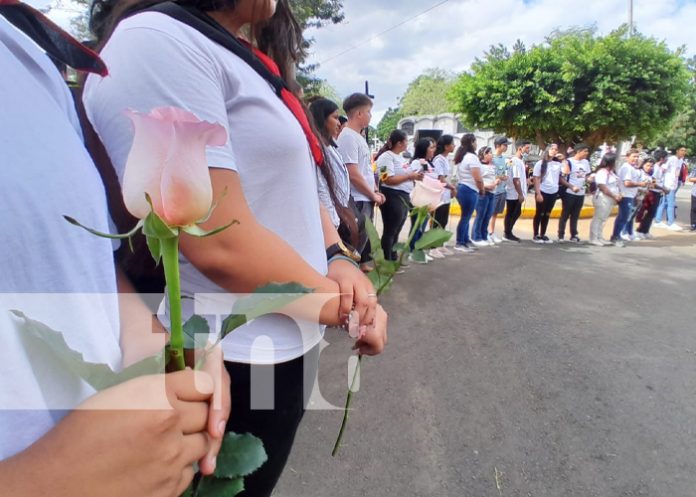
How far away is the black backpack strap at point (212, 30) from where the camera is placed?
2.43ft

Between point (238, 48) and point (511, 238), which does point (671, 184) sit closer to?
point (511, 238)

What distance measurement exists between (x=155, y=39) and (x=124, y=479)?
598 mm

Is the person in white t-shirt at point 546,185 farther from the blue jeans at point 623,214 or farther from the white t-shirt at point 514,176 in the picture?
the blue jeans at point 623,214

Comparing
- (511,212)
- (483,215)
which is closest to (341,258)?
(483,215)

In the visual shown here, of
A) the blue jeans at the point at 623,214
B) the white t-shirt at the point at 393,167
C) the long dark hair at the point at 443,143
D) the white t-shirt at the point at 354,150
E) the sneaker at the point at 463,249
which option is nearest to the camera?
the white t-shirt at the point at 354,150

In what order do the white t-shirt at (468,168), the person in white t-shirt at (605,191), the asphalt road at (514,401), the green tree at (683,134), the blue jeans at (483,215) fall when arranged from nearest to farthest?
the asphalt road at (514,401) < the white t-shirt at (468,168) < the blue jeans at (483,215) < the person in white t-shirt at (605,191) < the green tree at (683,134)

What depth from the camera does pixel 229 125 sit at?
2.51ft

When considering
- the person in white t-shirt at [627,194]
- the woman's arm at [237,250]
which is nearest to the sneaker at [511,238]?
the person in white t-shirt at [627,194]

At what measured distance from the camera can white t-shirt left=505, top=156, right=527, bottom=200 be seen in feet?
21.4

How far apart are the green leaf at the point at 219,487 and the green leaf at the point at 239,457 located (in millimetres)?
10

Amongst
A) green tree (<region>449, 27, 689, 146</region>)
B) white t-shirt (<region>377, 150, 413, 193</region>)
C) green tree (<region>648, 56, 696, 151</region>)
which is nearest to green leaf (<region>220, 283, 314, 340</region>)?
→ white t-shirt (<region>377, 150, 413, 193</region>)

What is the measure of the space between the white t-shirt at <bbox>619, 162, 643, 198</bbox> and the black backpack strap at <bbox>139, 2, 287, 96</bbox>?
24.3 feet

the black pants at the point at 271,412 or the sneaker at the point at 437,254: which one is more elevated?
the black pants at the point at 271,412

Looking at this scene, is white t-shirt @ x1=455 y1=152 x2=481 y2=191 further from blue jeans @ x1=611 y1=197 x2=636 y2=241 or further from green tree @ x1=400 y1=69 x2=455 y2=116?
A: green tree @ x1=400 y1=69 x2=455 y2=116
